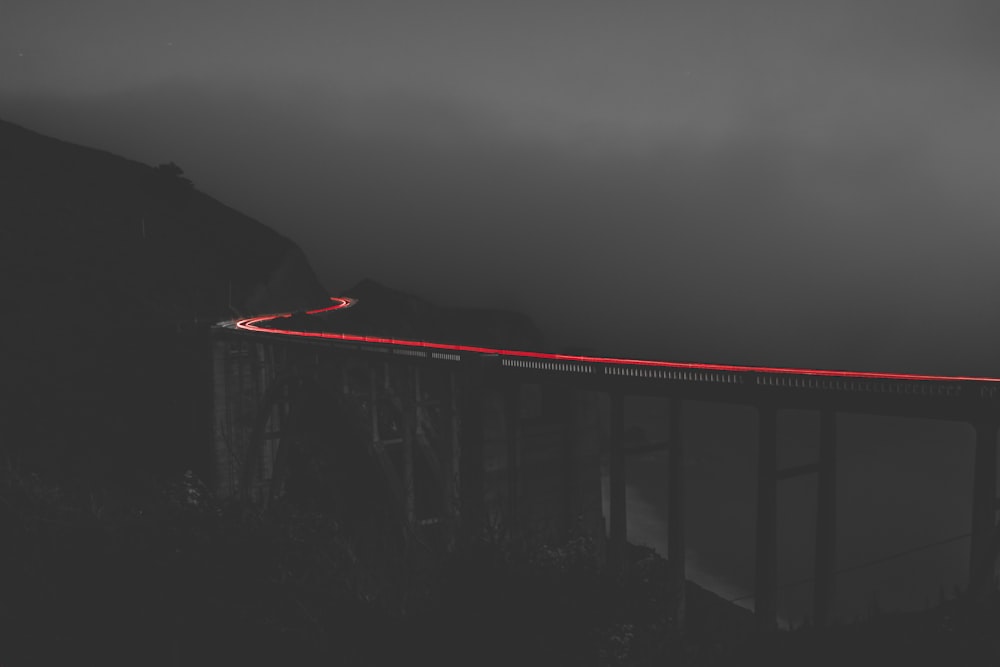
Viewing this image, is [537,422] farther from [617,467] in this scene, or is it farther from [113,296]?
[113,296]

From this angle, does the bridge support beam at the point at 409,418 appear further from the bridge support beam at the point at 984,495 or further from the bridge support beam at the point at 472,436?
the bridge support beam at the point at 984,495

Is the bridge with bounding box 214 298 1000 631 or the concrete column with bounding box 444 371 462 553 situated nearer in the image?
the bridge with bounding box 214 298 1000 631

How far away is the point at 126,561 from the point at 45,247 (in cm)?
7529

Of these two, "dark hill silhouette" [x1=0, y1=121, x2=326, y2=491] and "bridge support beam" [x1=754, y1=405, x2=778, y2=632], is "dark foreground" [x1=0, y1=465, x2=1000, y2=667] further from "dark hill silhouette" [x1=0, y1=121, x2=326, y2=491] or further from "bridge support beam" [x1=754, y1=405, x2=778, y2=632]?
"dark hill silhouette" [x1=0, y1=121, x2=326, y2=491]

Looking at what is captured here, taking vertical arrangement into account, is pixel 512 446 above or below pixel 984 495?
below

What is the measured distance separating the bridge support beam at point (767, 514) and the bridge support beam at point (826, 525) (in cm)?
100

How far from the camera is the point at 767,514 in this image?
58.5 feet

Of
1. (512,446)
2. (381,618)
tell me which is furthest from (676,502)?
(381,618)

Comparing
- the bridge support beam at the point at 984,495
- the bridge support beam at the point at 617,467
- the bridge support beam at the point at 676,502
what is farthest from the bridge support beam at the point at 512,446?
the bridge support beam at the point at 984,495

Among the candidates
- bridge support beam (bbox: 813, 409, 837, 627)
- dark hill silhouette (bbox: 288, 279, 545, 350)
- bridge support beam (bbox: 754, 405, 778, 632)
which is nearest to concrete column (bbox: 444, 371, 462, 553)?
bridge support beam (bbox: 754, 405, 778, 632)

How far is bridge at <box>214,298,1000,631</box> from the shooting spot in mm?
15766

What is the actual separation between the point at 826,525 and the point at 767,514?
1350 millimetres

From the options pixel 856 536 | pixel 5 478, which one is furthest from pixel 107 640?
pixel 856 536

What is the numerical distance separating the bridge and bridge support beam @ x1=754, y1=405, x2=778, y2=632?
34mm
